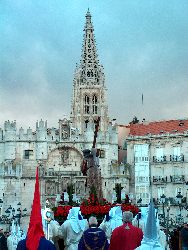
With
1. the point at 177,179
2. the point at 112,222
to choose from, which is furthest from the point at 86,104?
the point at 112,222

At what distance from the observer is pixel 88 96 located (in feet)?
244

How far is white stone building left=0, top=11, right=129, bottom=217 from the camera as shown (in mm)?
66375

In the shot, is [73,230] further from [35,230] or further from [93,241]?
[35,230]

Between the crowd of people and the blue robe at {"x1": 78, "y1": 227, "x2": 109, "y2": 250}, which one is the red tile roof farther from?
the blue robe at {"x1": 78, "y1": 227, "x2": 109, "y2": 250}

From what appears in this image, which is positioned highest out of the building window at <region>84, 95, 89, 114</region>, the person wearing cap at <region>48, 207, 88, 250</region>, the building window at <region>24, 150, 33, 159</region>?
the building window at <region>84, 95, 89, 114</region>

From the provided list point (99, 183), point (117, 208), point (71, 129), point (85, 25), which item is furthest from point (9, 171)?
point (117, 208)

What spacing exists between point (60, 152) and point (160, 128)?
11822mm

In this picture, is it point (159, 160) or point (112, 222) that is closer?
point (112, 222)

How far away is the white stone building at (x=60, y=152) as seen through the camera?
66375mm

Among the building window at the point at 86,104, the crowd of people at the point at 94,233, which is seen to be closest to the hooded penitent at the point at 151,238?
the crowd of people at the point at 94,233

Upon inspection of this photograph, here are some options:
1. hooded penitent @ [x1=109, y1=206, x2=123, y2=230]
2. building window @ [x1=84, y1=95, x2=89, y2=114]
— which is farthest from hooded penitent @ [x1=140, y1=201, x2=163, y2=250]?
building window @ [x1=84, y1=95, x2=89, y2=114]

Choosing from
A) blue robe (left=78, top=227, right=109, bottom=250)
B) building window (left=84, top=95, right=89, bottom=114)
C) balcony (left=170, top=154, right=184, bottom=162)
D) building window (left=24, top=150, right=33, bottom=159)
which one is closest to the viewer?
blue robe (left=78, top=227, right=109, bottom=250)

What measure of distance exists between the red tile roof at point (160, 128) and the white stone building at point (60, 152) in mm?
2943

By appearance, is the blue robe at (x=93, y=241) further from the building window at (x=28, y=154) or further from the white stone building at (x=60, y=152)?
the building window at (x=28, y=154)
